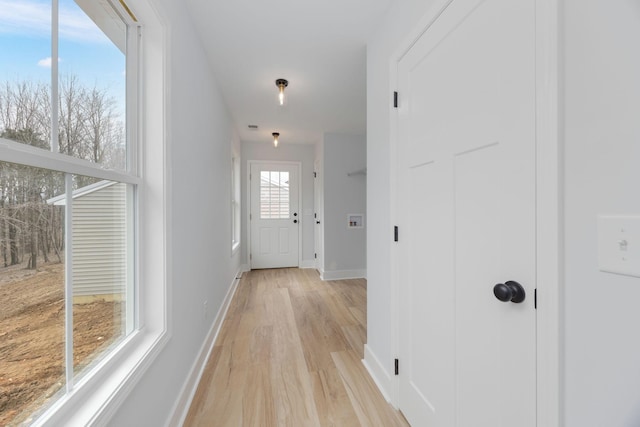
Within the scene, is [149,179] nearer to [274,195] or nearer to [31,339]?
[31,339]

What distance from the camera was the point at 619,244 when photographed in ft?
1.74

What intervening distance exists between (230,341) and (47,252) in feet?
5.89

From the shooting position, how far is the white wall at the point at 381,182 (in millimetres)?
1537

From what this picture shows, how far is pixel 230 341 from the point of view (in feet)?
7.25

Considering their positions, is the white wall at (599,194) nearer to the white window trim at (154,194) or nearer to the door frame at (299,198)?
the white window trim at (154,194)

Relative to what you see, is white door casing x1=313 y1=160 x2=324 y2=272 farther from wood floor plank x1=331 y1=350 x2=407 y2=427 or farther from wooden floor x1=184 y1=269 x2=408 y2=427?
wood floor plank x1=331 y1=350 x2=407 y2=427

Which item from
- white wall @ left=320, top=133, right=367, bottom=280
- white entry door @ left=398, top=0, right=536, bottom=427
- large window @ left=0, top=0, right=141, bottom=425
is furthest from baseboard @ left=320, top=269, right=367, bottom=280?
large window @ left=0, top=0, right=141, bottom=425

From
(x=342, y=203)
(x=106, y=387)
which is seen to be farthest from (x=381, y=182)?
(x=342, y=203)

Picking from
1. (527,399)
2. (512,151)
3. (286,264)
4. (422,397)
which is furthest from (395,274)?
(286,264)

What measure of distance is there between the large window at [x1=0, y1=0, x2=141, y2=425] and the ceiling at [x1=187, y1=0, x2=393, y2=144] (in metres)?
0.81

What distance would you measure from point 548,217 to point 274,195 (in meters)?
4.40

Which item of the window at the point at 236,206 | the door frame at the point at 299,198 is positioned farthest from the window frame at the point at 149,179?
the door frame at the point at 299,198

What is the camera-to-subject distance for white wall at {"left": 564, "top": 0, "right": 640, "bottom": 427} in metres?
0.52

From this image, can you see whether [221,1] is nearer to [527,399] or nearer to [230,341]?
[527,399]
